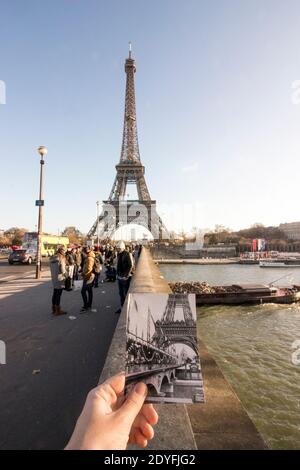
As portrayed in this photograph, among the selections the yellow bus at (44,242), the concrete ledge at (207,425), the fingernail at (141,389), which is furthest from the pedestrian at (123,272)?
the yellow bus at (44,242)

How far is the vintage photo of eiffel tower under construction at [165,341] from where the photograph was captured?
1429 mm

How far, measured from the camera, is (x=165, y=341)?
1.49 metres

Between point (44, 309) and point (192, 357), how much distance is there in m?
7.21

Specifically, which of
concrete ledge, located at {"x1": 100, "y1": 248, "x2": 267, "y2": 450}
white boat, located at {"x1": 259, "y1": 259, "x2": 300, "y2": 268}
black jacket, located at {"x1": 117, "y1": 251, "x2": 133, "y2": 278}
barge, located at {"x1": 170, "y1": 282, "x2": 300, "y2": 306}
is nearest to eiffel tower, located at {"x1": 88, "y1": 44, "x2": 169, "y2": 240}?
white boat, located at {"x1": 259, "y1": 259, "x2": 300, "y2": 268}

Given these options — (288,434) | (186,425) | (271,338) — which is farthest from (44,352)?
(271,338)

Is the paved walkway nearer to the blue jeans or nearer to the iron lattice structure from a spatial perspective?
the blue jeans

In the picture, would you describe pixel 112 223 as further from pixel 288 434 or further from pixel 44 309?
pixel 288 434

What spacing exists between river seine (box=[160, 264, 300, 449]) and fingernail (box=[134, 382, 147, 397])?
4.35 metres

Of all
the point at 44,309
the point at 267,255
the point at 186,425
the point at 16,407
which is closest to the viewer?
the point at 186,425

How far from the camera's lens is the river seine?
4984mm

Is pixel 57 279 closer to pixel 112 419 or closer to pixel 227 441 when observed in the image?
pixel 227 441

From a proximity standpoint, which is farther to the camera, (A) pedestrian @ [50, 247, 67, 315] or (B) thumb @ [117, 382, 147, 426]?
(A) pedestrian @ [50, 247, 67, 315]

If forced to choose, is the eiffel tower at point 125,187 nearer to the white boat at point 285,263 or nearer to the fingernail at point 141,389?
the white boat at point 285,263

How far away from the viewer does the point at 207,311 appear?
15.7 metres
